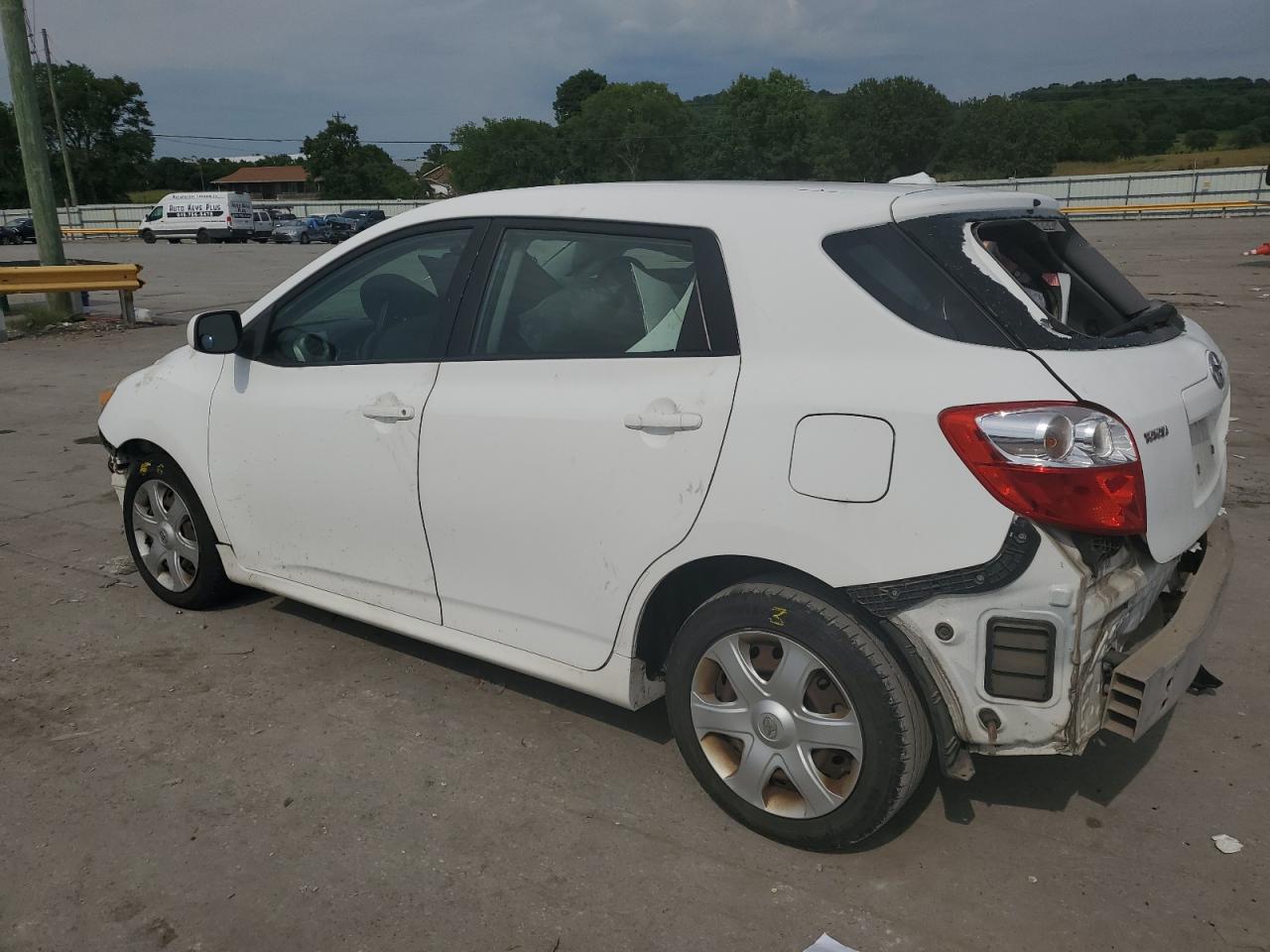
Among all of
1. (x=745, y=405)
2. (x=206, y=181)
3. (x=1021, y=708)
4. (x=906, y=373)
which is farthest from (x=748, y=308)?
Answer: (x=206, y=181)

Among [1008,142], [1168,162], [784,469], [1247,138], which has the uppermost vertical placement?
[1008,142]

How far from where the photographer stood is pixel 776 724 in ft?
9.17

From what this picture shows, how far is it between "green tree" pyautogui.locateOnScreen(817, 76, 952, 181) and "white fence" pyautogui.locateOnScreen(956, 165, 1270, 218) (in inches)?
1081

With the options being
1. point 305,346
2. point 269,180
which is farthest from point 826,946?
point 269,180

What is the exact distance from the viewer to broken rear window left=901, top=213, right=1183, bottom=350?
8.57 ft

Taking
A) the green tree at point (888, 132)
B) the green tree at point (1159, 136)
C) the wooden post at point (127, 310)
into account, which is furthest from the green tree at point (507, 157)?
the wooden post at point (127, 310)

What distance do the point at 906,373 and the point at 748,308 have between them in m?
0.49

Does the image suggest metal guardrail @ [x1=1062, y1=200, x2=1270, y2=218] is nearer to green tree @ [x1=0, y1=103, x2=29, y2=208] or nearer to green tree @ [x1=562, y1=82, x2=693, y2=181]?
green tree @ [x1=562, y1=82, x2=693, y2=181]

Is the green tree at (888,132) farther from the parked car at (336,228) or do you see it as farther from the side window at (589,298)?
the side window at (589,298)

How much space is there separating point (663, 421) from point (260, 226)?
50343mm

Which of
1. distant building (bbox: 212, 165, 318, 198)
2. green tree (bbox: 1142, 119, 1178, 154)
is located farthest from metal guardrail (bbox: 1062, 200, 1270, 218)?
distant building (bbox: 212, 165, 318, 198)

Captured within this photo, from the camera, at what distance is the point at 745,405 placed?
2734mm

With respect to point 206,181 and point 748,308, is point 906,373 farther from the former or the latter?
point 206,181

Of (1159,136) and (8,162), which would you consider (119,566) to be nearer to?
(8,162)
